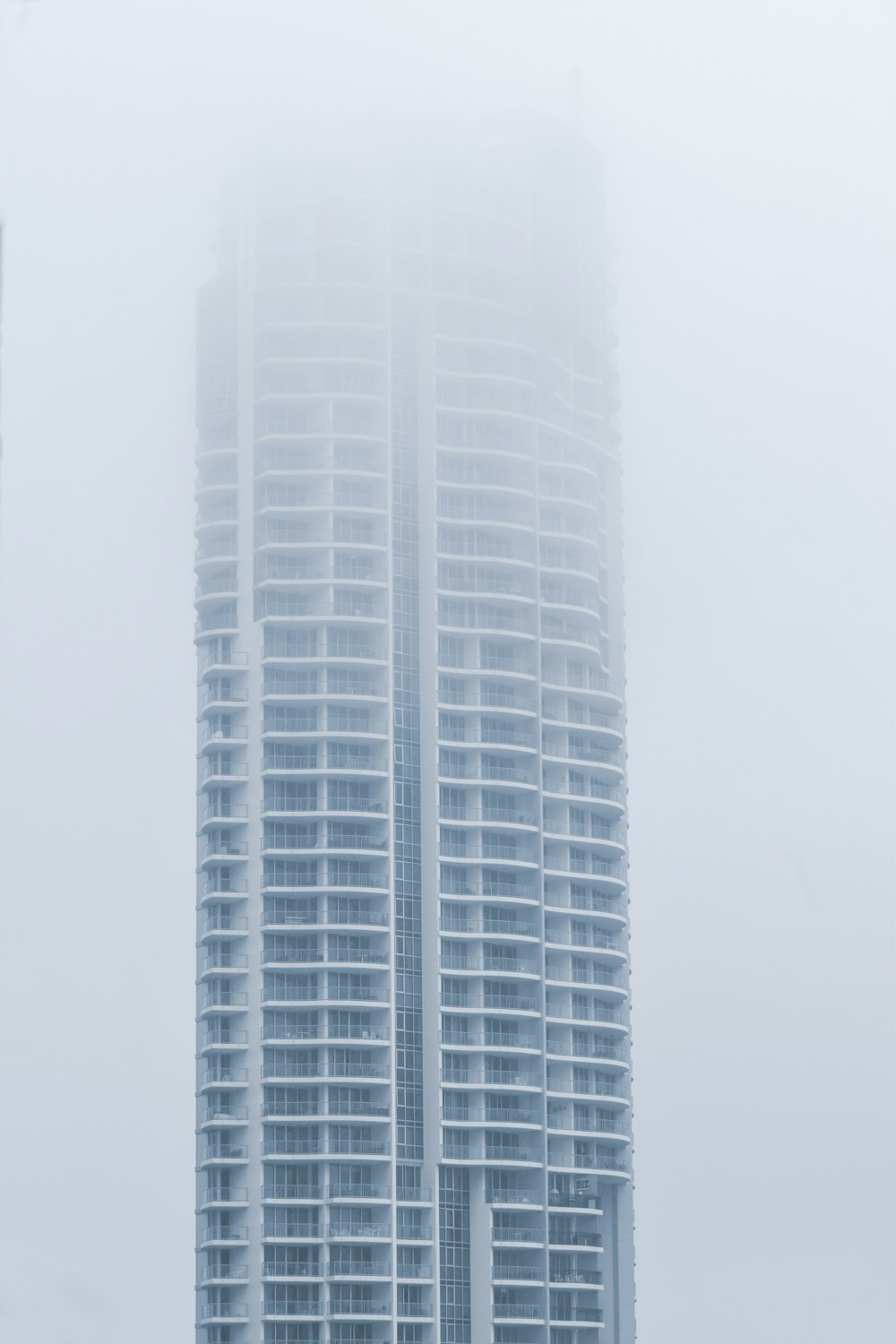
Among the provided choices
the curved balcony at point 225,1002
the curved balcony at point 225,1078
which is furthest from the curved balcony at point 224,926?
the curved balcony at point 225,1078

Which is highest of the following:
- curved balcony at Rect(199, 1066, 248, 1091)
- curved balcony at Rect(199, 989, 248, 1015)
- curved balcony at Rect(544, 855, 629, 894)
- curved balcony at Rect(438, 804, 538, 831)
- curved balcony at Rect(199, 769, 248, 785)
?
curved balcony at Rect(199, 769, 248, 785)

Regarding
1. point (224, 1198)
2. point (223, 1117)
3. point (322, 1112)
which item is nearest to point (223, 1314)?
point (224, 1198)

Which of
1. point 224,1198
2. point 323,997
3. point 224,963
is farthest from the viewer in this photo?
point 224,963

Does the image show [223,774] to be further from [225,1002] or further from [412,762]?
[225,1002]

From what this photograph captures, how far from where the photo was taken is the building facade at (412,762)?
40.6 m

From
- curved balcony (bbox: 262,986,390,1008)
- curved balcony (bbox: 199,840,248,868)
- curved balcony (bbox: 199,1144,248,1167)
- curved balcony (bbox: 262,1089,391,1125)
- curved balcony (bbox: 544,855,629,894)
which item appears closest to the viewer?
curved balcony (bbox: 199,1144,248,1167)

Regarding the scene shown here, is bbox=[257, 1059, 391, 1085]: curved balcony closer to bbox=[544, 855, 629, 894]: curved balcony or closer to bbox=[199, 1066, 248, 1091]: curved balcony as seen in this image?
bbox=[199, 1066, 248, 1091]: curved balcony

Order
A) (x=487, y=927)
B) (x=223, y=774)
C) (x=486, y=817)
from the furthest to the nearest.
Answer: (x=486, y=817) → (x=487, y=927) → (x=223, y=774)

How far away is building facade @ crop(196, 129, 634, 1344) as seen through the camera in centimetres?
4062

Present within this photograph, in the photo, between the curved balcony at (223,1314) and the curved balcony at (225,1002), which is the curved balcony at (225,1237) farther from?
the curved balcony at (225,1002)

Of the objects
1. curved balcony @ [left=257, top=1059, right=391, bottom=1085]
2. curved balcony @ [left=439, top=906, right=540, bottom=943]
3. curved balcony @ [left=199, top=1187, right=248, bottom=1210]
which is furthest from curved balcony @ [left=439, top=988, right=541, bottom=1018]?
curved balcony @ [left=199, top=1187, right=248, bottom=1210]

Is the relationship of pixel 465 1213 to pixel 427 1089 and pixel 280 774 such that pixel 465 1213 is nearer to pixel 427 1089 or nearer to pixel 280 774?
pixel 427 1089

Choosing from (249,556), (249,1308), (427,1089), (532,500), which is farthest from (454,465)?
(249,1308)

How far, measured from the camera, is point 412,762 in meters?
43.5
